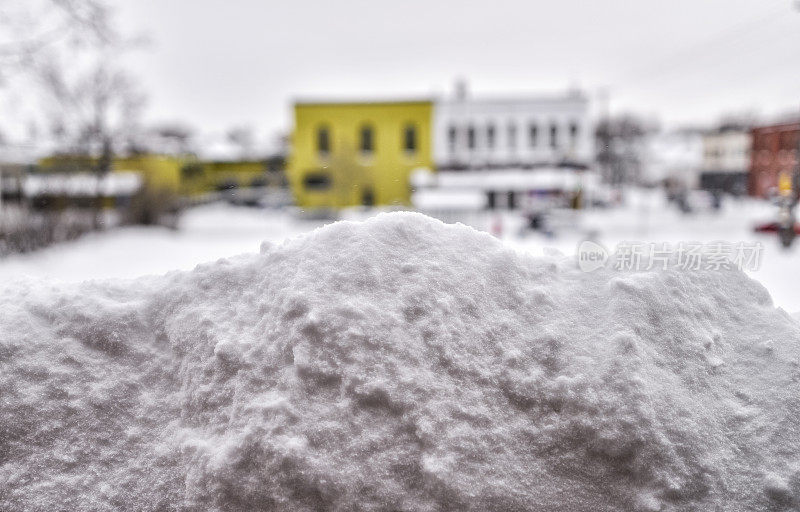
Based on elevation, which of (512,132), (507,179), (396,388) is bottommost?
(396,388)

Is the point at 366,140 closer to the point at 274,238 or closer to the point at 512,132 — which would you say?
the point at 512,132

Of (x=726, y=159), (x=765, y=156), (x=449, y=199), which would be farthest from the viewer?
(x=726, y=159)

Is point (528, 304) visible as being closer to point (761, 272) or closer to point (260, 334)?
point (260, 334)

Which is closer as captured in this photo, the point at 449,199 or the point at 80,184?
the point at 80,184

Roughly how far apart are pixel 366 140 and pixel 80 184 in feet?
60.7

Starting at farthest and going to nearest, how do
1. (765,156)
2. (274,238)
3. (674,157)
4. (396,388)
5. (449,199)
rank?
(674,157)
(449,199)
(765,156)
(274,238)
(396,388)

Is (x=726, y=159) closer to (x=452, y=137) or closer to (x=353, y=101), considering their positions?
(x=452, y=137)

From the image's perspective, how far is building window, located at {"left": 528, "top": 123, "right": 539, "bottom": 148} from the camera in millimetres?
34281

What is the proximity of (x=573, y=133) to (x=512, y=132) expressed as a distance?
3811 millimetres

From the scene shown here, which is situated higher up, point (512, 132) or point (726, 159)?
point (512, 132)

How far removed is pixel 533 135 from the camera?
34.4 metres

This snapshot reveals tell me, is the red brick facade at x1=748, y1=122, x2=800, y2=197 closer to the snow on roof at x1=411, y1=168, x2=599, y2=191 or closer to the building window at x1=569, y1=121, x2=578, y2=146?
Result: the snow on roof at x1=411, y1=168, x2=599, y2=191
